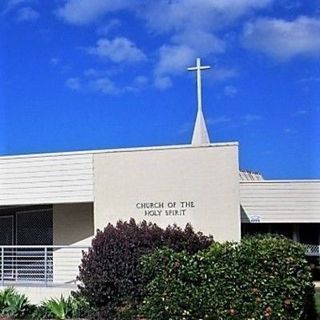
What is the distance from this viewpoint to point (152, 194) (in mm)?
18234

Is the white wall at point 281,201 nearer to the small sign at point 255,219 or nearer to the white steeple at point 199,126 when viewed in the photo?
the small sign at point 255,219

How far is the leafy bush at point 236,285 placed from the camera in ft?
38.2

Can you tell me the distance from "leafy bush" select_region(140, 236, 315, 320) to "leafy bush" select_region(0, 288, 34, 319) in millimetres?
4445

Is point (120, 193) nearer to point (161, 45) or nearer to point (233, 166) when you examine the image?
point (233, 166)

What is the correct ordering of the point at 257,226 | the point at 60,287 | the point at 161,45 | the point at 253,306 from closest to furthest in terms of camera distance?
the point at 253,306 < the point at 60,287 < the point at 161,45 < the point at 257,226

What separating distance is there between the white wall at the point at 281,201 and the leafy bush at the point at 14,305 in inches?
417

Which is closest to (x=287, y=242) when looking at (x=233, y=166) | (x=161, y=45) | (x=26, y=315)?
(x=233, y=166)

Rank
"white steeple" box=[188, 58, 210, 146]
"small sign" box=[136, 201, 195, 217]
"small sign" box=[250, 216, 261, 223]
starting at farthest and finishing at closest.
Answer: "small sign" box=[250, 216, 261, 223] < "white steeple" box=[188, 58, 210, 146] < "small sign" box=[136, 201, 195, 217]

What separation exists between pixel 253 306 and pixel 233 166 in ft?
20.8

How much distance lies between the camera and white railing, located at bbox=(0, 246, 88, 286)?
1830 centimetres

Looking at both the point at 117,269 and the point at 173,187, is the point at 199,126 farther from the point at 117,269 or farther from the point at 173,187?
the point at 117,269

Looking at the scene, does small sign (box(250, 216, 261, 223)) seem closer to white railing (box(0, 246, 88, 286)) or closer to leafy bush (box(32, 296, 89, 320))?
white railing (box(0, 246, 88, 286))

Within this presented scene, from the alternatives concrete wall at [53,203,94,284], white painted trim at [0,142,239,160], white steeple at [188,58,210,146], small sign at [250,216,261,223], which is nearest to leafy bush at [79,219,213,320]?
white painted trim at [0,142,239,160]

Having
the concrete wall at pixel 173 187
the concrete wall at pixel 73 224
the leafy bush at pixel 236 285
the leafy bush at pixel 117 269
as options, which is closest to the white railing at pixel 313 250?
the concrete wall at pixel 173 187
